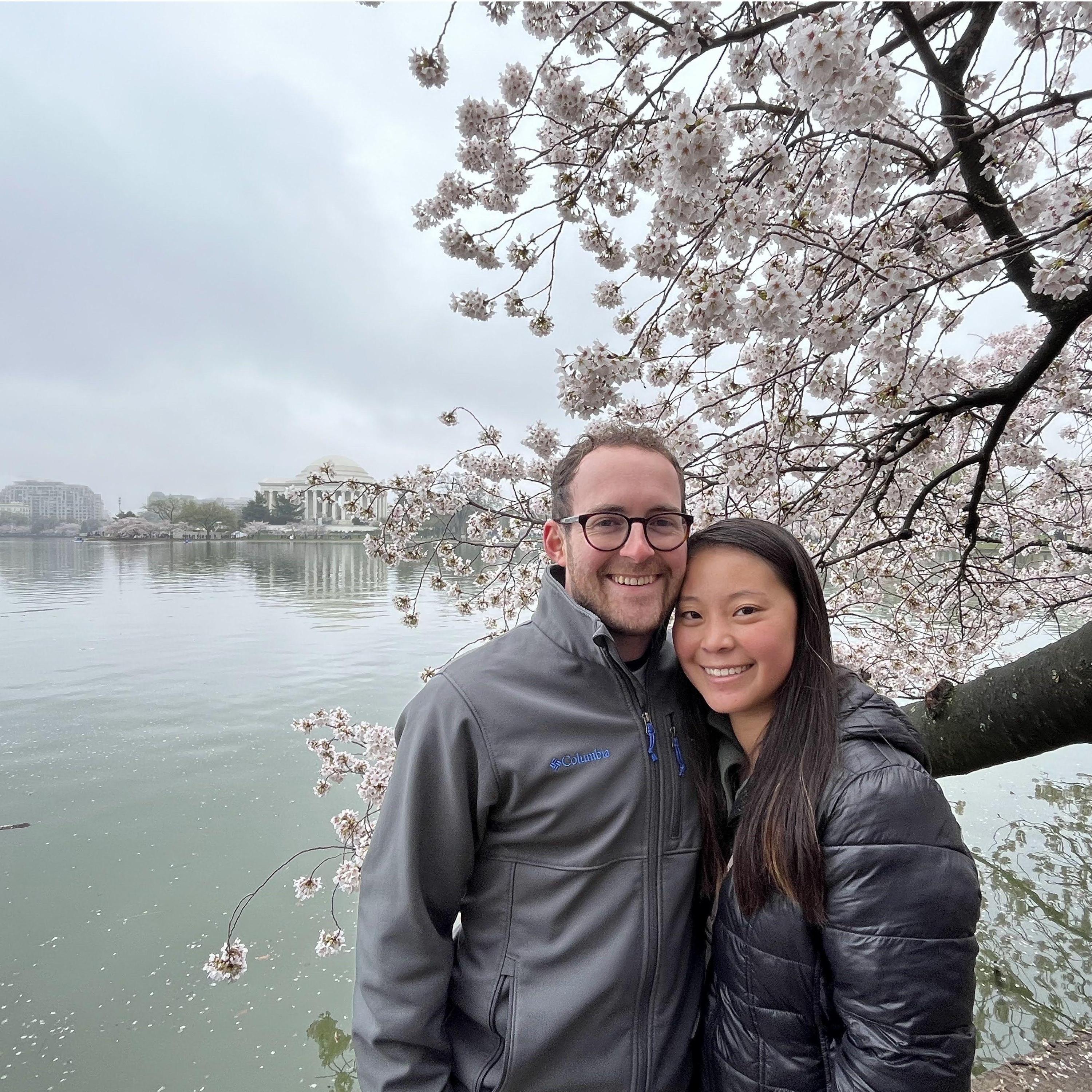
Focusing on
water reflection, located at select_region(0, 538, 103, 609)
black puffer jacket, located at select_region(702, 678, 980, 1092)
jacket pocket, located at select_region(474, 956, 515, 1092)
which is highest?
black puffer jacket, located at select_region(702, 678, 980, 1092)

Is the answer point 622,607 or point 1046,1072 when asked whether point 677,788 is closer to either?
point 622,607

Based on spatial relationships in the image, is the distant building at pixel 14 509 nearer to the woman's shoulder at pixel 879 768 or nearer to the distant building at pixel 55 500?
the distant building at pixel 55 500

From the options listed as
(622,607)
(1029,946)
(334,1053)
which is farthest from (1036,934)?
(622,607)

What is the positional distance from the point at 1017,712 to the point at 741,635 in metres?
1.74

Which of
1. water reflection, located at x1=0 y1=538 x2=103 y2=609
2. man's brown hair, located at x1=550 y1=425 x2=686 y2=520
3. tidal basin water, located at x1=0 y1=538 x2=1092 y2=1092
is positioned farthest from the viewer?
water reflection, located at x1=0 y1=538 x2=103 y2=609

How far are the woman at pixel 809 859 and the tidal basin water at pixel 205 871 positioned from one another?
3.63 meters

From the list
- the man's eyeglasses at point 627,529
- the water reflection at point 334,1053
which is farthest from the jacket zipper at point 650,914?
the water reflection at point 334,1053

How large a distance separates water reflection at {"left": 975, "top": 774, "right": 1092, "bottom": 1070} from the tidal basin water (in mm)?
17

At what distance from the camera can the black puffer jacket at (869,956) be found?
0.99 meters

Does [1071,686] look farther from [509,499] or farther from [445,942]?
[509,499]

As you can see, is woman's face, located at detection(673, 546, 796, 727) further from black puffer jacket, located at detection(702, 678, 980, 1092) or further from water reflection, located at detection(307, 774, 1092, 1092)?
water reflection, located at detection(307, 774, 1092, 1092)

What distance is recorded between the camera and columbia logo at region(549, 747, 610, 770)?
52.0 inches

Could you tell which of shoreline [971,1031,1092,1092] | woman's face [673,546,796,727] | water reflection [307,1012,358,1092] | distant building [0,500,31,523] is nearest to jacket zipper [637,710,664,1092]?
woman's face [673,546,796,727]

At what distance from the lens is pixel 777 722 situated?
4.25 feet
